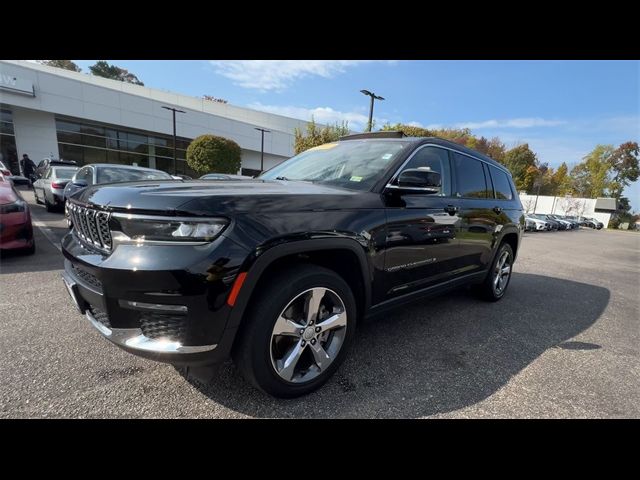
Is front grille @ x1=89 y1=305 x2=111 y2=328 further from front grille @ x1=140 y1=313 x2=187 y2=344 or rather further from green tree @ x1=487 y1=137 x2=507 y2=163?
green tree @ x1=487 y1=137 x2=507 y2=163

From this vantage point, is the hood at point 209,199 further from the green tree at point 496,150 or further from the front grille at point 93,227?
the green tree at point 496,150

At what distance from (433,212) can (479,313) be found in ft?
6.15

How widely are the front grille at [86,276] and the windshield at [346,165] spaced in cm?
169

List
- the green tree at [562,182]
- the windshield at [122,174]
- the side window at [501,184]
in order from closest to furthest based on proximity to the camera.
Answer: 1. the side window at [501,184]
2. the windshield at [122,174]
3. the green tree at [562,182]

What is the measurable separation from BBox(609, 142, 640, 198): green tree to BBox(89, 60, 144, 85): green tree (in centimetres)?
9643

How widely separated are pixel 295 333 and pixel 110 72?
251 feet

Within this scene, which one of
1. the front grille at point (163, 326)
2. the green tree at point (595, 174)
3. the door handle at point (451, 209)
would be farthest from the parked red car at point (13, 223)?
the green tree at point (595, 174)

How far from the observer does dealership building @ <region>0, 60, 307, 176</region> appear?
23.6m

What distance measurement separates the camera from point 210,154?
27.5 metres

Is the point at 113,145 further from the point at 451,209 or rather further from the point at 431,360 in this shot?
the point at 431,360

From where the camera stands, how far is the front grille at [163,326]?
1.71 meters
